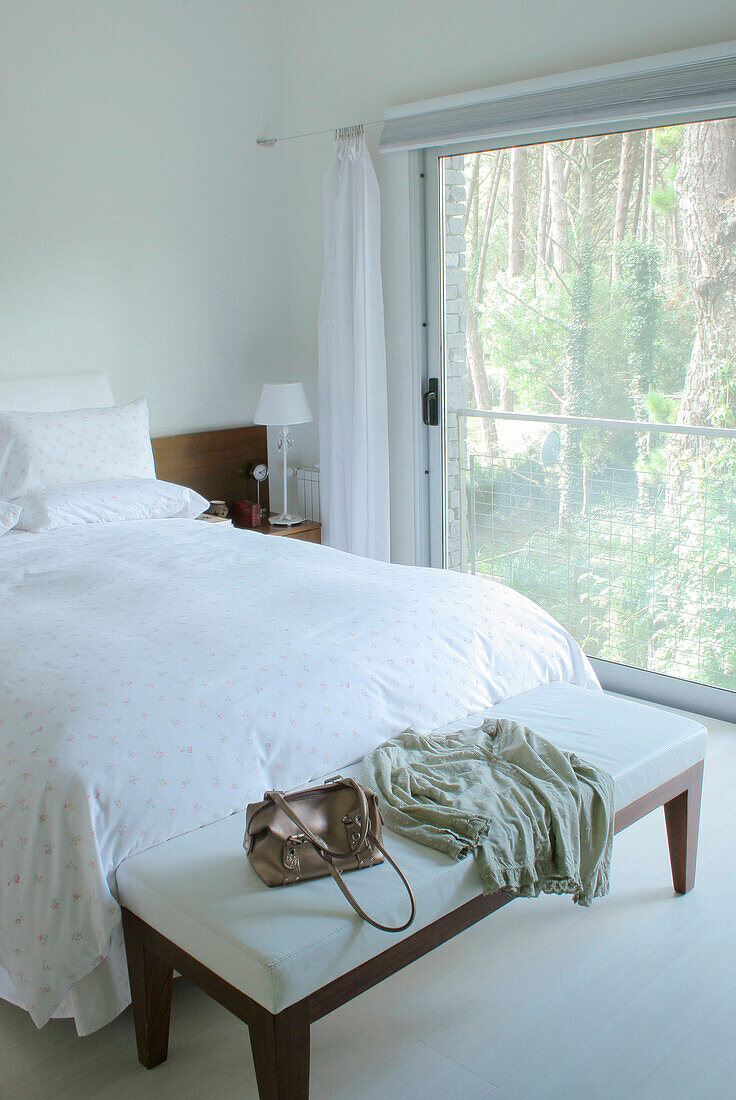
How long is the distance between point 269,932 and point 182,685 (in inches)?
24.6

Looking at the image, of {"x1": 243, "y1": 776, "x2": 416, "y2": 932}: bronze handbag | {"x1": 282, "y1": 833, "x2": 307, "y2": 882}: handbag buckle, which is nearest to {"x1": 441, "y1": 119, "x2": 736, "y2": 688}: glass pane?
{"x1": 243, "y1": 776, "x2": 416, "y2": 932}: bronze handbag

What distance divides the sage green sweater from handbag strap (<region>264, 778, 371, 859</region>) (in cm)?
16

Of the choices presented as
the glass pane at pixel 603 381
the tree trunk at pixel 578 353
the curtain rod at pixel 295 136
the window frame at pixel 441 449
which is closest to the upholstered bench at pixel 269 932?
the window frame at pixel 441 449

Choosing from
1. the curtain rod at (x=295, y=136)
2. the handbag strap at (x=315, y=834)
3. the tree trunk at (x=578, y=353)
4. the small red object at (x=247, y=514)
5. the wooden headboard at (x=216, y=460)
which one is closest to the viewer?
the handbag strap at (x=315, y=834)

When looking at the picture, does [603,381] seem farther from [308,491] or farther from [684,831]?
[684,831]

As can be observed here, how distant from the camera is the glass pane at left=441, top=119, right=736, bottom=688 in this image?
3396mm

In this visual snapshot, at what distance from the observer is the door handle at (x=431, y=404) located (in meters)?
4.23

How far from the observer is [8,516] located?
3307 mm

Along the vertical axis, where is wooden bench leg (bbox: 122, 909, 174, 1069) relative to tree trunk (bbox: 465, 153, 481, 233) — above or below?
below

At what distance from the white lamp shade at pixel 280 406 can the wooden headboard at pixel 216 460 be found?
0.26 m

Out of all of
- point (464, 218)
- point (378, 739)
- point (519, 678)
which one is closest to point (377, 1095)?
point (378, 739)

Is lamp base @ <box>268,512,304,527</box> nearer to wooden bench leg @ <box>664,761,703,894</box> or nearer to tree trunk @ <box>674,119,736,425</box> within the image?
tree trunk @ <box>674,119,736,425</box>

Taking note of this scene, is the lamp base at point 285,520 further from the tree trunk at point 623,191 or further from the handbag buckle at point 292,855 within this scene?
the handbag buckle at point 292,855

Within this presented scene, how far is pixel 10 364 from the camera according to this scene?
384 centimetres
